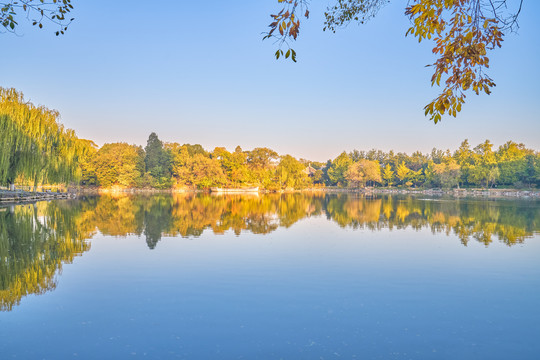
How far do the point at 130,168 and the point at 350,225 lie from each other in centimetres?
4819

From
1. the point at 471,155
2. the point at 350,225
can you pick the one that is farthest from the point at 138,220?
the point at 471,155

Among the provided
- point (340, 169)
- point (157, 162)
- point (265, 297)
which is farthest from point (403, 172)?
point (265, 297)

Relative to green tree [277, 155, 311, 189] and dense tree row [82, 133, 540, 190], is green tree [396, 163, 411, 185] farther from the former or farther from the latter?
green tree [277, 155, 311, 189]

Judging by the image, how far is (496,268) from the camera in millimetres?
9625

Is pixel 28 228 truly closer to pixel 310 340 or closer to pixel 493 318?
pixel 310 340

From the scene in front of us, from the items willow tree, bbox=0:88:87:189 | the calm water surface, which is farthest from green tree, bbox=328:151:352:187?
the calm water surface

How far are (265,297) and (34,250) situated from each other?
740 cm

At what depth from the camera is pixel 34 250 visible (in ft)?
34.4

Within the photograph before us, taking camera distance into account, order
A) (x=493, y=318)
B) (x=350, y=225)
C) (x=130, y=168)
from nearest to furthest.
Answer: (x=493, y=318) < (x=350, y=225) < (x=130, y=168)

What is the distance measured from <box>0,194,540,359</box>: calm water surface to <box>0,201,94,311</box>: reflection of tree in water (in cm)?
6

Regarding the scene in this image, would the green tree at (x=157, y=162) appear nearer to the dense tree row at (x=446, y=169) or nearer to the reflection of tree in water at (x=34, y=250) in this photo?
the dense tree row at (x=446, y=169)

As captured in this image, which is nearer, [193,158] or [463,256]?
[463,256]

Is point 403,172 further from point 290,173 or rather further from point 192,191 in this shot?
point 192,191

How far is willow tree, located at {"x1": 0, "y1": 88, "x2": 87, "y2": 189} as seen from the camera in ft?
71.3
